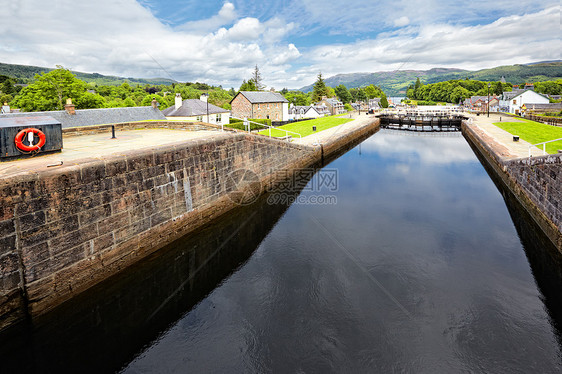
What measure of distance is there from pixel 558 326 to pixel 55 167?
15.4 meters

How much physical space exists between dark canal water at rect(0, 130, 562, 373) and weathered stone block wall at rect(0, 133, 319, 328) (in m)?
0.71

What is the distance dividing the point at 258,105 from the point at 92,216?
66.3 meters

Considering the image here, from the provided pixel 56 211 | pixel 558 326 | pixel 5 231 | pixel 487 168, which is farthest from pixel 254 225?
pixel 487 168

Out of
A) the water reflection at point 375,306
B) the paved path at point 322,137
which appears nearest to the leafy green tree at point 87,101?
the paved path at point 322,137

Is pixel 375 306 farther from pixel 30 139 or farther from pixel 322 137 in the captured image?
pixel 322 137

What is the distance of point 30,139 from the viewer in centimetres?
1193

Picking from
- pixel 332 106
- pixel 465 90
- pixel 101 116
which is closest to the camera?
pixel 101 116

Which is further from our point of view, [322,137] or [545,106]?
[545,106]

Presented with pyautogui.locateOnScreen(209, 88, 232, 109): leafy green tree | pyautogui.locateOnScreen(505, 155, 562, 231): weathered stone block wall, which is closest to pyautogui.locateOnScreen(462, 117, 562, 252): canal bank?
pyautogui.locateOnScreen(505, 155, 562, 231): weathered stone block wall

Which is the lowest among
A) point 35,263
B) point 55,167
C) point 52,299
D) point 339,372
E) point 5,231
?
point 339,372

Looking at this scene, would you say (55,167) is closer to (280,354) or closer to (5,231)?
(5,231)

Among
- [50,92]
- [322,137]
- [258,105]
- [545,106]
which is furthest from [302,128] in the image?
[545,106]

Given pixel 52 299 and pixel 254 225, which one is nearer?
pixel 52 299

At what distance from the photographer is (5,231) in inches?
336
